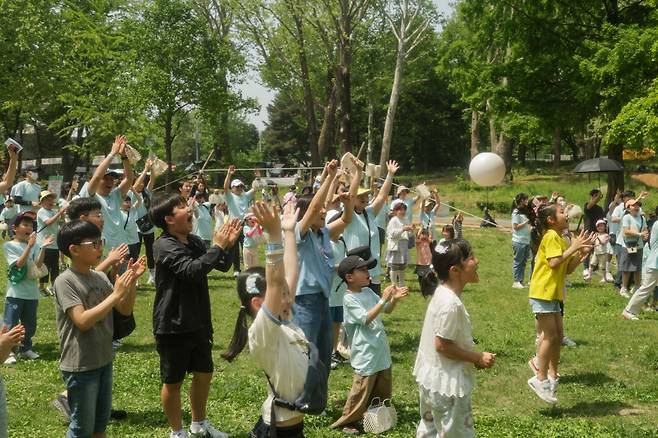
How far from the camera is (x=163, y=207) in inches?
199

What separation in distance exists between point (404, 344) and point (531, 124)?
1841 cm

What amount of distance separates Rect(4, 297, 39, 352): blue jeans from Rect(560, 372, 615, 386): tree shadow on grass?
5.83m

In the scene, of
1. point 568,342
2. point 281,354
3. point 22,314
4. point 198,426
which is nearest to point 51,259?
point 22,314

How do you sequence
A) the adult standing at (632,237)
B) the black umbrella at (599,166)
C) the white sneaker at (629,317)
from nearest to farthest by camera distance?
Answer: the white sneaker at (629,317), the adult standing at (632,237), the black umbrella at (599,166)

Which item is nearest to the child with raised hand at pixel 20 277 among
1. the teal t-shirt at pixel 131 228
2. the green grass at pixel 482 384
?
the green grass at pixel 482 384

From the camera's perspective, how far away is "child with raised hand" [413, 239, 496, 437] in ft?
14.5

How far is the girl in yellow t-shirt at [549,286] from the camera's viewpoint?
22.0ft

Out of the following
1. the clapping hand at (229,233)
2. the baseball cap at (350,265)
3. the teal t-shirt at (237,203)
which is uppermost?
the clapping hand at (229,233)

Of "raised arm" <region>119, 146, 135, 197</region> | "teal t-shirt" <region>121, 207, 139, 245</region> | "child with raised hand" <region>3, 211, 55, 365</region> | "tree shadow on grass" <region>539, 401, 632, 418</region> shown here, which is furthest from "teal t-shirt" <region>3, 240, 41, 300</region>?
"tree shadow on grass" <region>539, 401, 632, 418</region>

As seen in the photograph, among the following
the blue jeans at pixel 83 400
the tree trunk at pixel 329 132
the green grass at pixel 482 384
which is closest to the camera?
the blue jeans at pixel 83 400

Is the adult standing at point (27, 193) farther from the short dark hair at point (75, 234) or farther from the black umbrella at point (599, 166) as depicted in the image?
the black umbrella at point (599, 166)

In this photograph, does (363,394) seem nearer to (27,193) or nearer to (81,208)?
(81,208)

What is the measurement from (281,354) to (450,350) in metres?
1.32

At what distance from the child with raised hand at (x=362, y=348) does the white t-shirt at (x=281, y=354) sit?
218 centimetres
